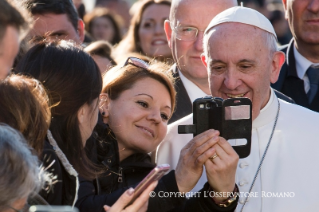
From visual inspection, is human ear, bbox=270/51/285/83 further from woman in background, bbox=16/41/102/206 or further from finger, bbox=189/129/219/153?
woman in background, bbox=16/41/102/206

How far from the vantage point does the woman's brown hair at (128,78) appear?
4211 millimetres

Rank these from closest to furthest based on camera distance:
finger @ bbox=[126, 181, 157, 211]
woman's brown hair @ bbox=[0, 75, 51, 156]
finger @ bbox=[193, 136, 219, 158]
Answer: finger @ bbox=[126, 181, 157, 211] → woman's brown hair @ bbox=[0, 75, 51, 156] → finger @ bbox=[193, 136, 219, 158]

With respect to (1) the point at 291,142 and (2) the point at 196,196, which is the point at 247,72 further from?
(2) the point at 196,196

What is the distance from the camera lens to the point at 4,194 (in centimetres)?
253

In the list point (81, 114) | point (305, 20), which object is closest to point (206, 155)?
point (81, 114)

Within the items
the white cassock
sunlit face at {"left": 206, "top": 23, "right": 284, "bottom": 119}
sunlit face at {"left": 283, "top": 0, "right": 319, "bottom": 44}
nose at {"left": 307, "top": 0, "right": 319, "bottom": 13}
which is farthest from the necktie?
sunlit face at {"left": 206, "top": 23, "right": 284, "bottom": 119}

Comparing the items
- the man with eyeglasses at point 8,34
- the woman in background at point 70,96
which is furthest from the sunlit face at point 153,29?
the man with eyeglasses at point 8,34

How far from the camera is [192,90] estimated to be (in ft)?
15.6

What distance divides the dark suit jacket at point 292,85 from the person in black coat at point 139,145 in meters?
1.50

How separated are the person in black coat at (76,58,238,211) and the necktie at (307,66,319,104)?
5.22 feet

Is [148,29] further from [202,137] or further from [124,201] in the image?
[124,201]

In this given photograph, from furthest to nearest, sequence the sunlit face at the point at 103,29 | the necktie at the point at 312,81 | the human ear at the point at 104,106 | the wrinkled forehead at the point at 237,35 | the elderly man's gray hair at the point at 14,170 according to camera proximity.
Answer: the sunlit face at the point at 103,29
the necktie at the point at 312,81
the human ear at the point at 104,106
the wrinkled forehead at the point at 237,35
the elderly man's gray hair at the point at 14,170

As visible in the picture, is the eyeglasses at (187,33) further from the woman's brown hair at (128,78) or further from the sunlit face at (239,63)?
the sunlit face at (239,63)

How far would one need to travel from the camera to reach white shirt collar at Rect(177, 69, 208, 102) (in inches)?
187
